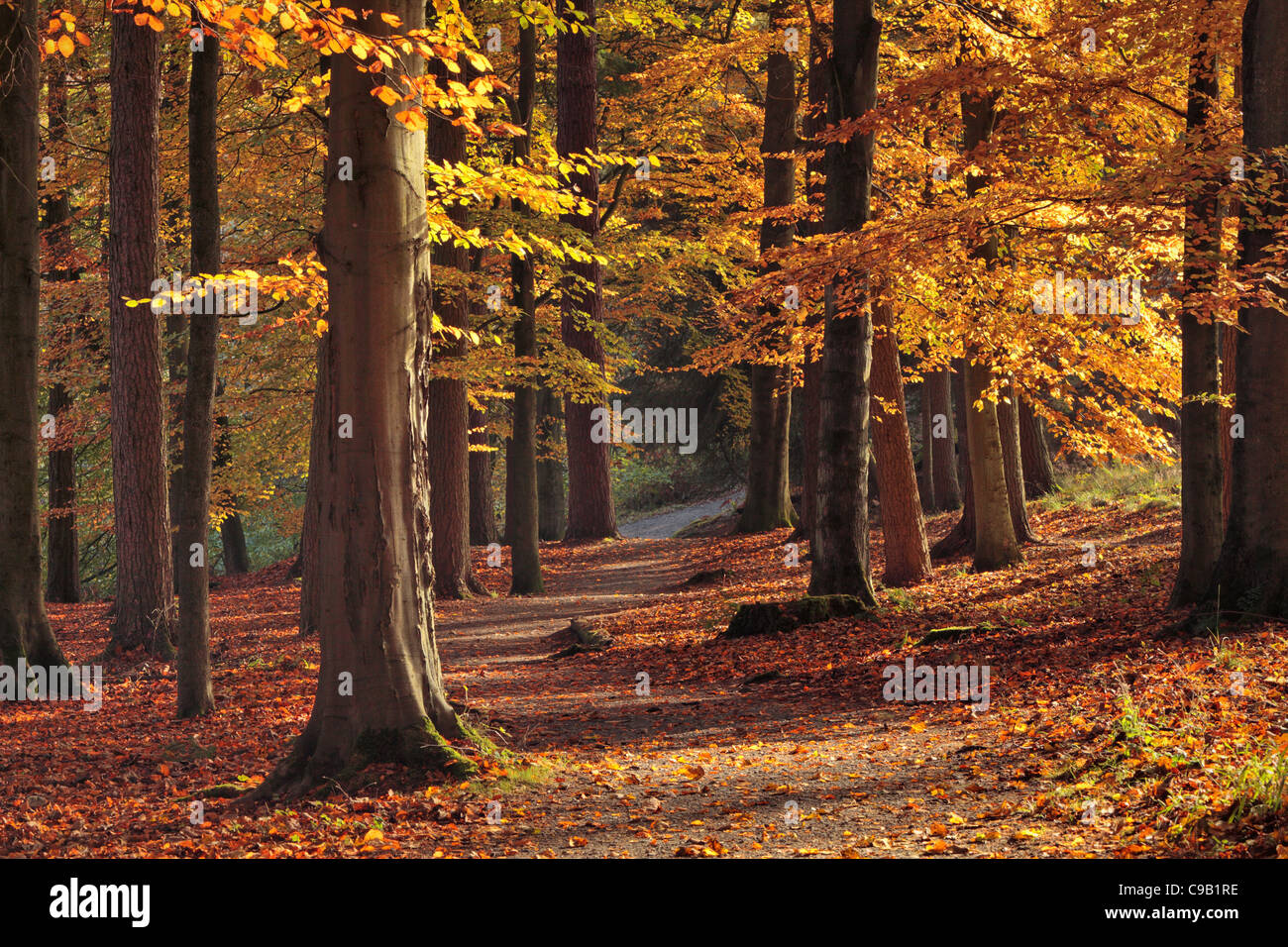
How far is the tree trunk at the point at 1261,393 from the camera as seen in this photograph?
8.48m

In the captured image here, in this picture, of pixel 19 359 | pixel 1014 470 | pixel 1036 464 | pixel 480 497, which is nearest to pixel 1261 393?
pixel 1014 470

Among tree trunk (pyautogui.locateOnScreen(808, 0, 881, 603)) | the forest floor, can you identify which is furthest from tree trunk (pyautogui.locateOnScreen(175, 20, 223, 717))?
tree trunk (pyautogui.locateOnScreen(808, 0, 881, 603))

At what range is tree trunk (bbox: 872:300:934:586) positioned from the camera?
14.9 meters

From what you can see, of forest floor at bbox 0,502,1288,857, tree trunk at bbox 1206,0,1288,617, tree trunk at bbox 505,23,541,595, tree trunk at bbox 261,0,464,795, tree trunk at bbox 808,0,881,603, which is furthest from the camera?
Answer: tree trunk at bbox 505,23,541,595

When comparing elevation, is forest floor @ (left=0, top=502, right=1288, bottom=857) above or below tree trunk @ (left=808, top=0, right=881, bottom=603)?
below

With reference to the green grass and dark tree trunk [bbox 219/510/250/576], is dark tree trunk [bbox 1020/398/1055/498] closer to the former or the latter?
the green grass

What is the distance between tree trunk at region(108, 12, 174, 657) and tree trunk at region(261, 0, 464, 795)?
711 centimetres

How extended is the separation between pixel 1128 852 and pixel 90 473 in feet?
82.8

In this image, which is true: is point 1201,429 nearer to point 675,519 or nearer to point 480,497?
point 480,497

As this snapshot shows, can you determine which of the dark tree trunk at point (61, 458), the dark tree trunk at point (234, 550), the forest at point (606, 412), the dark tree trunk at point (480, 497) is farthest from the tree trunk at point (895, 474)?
the dark tree trunk at point (234, 550)

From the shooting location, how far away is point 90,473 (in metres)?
25.0

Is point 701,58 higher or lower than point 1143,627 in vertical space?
higher
